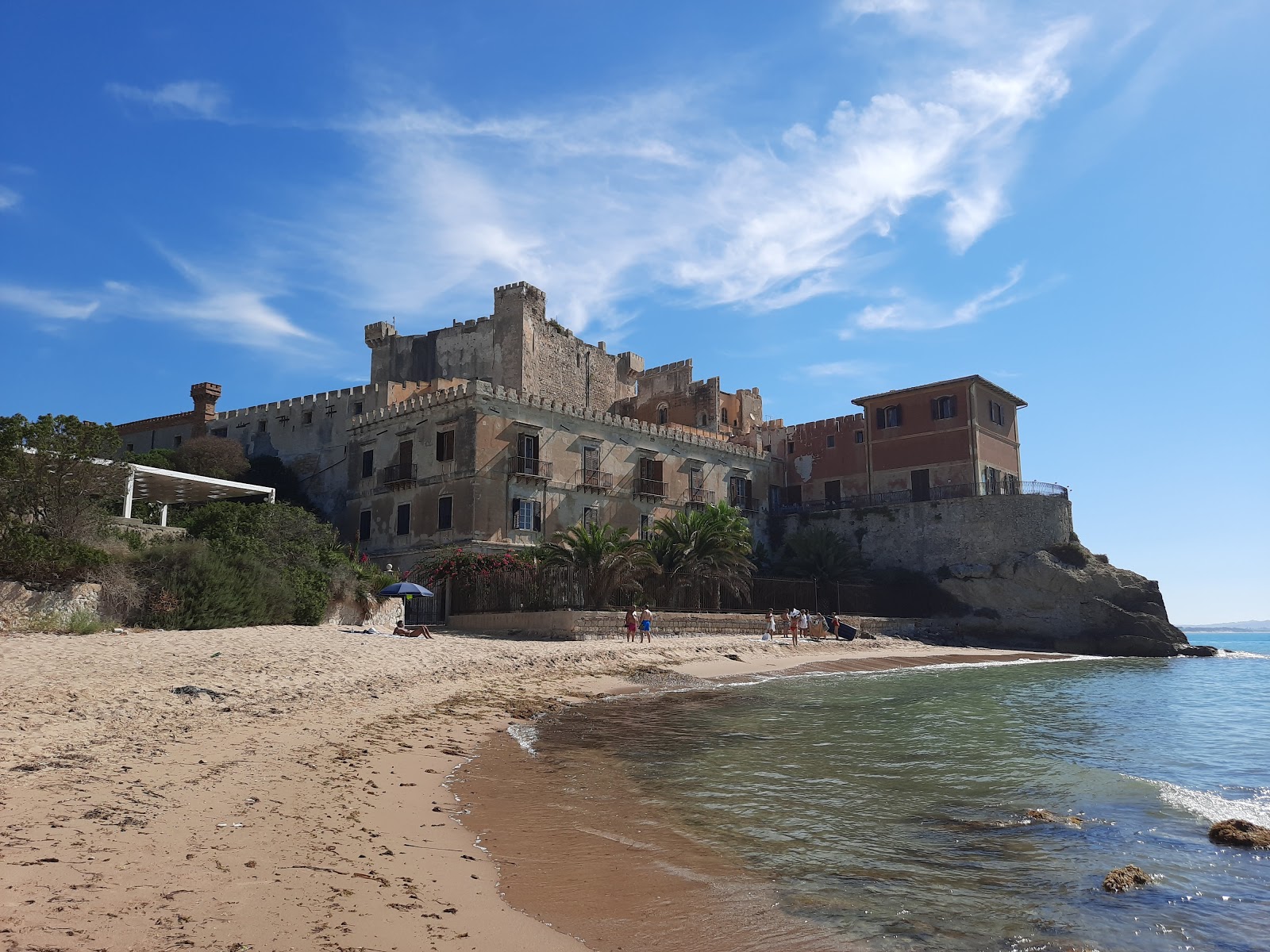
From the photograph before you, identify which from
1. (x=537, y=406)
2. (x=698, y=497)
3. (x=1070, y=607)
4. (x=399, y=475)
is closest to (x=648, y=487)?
(x=698, y=497)

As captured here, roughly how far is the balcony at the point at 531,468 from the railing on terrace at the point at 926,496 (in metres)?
15.6

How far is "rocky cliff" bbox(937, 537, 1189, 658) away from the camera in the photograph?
1550 inches

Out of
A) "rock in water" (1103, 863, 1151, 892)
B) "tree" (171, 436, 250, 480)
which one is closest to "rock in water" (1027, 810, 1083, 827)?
"rock in water" (1103, 863, 1151, 892)

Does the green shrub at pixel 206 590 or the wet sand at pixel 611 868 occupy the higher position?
the green shrub at pixel 206 590

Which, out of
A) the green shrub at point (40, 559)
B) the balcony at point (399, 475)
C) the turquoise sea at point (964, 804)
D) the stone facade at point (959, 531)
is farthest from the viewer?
the stone facade at point (959, 531)

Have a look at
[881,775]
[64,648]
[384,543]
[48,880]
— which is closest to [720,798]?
[881,775]

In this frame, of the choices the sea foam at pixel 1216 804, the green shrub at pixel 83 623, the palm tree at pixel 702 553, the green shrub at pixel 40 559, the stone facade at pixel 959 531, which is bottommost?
the sea foam at pixel 1216 804

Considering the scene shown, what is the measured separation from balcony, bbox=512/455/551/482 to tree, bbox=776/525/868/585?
12764mm

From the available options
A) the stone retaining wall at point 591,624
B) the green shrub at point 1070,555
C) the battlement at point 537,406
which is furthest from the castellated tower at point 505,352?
the green shrub at point 1070,555

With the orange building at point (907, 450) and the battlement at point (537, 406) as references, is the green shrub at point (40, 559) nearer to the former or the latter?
the battlement at point (537, 406)

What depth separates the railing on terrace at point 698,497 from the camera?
4144cm

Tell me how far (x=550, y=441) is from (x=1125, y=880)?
103 ft

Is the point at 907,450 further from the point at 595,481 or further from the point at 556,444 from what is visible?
the point at 556,444

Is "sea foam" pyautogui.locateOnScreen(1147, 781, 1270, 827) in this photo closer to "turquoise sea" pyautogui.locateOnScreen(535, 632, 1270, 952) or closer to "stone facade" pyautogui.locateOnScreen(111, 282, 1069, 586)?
"turquoise sea" pyautogui.locateOnScreen(535, 632, 1270, 952)
